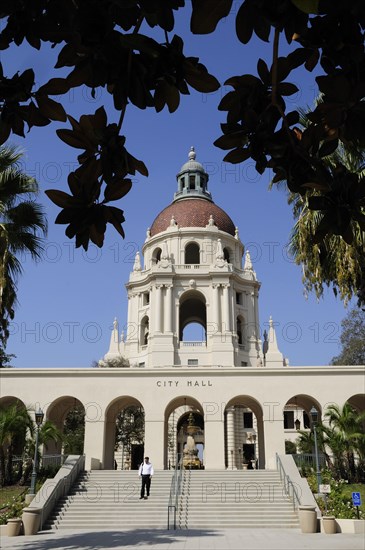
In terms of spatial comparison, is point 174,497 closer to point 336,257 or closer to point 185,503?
point 185,503

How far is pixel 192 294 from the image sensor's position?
1870 inches

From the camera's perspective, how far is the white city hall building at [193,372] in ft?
85.1

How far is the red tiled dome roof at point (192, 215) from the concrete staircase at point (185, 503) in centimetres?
3224

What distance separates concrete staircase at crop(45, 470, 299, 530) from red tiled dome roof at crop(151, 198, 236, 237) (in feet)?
106

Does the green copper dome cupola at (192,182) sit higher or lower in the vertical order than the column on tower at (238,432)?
higher

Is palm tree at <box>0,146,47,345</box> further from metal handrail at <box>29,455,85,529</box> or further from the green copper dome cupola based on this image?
the green copper dome cupola

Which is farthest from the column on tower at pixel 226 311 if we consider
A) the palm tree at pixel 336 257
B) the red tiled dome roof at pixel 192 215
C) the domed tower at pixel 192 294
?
the palm tree at pixel 336 257

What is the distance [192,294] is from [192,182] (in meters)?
16.8

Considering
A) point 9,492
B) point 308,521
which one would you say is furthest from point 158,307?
point 308,521

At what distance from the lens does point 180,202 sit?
55.2 meters

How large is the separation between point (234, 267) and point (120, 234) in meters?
47.3

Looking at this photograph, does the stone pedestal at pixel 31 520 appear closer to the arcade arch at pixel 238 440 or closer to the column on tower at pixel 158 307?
the arcade arch at pixel 238 440

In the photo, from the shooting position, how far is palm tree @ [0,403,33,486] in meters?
21.6

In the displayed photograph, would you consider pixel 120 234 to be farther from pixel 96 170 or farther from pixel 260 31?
pixel 260 31
